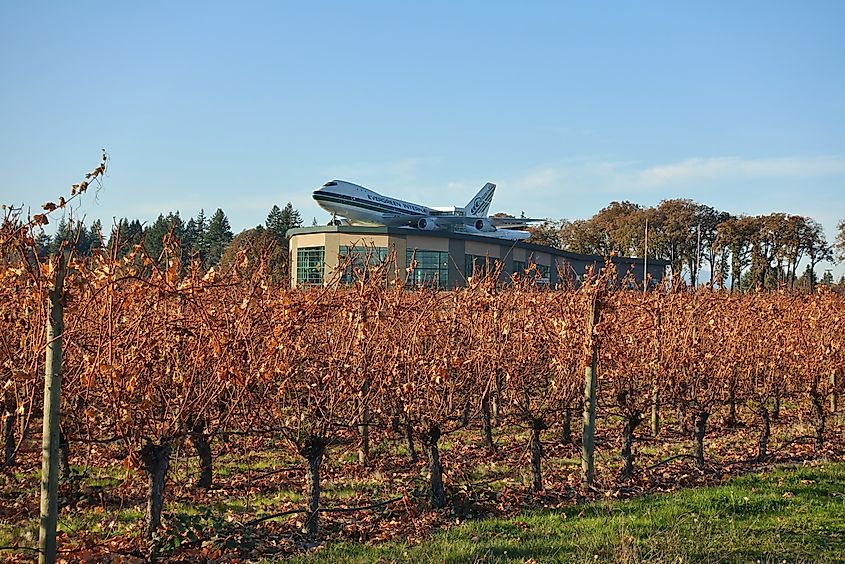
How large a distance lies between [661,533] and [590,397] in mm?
2019

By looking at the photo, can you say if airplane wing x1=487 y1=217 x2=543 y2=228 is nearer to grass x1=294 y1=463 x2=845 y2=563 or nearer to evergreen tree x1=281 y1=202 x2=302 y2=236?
evergreen tree x1=281 y1=202 x2=302 y2=236

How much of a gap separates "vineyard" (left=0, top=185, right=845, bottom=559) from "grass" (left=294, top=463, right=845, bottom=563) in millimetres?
512

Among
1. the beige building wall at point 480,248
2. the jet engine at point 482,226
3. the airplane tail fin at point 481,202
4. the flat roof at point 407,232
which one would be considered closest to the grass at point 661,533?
the flat roof at point 407,232

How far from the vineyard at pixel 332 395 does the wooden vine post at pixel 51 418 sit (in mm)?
64

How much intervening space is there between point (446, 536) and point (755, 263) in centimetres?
4862

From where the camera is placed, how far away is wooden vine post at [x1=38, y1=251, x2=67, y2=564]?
379 centimetres

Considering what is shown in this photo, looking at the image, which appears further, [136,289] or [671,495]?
[671,495]

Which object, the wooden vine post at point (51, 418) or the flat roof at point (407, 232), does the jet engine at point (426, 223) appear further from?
the wooden vine post at point (51, 418)

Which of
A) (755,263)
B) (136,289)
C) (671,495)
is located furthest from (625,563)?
(755,263)

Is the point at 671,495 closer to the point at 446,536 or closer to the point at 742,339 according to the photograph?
the point at 446,536

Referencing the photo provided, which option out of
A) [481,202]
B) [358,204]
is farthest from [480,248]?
[481,202]

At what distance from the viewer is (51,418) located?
12.6 ft

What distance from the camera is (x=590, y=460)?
7164mm

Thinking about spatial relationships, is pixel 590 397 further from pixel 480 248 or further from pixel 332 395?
pixel 480 248
